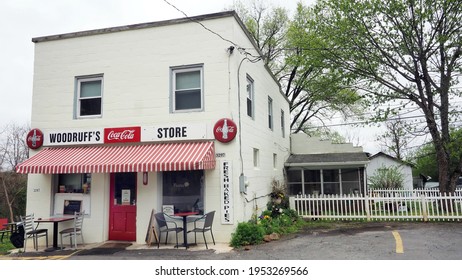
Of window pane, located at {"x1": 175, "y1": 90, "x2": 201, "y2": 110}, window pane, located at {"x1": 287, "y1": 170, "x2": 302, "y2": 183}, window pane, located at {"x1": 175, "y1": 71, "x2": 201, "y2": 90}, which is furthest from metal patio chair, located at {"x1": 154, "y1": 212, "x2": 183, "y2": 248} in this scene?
window pane, located at {"x1": 287, "y1": 170, "x2": 302, "y2": 183}

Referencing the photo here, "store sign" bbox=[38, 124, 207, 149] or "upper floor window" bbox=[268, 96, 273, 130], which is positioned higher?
"upper floor window" bbox=[268, 96, 273, 130]

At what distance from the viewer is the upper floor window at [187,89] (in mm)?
9578

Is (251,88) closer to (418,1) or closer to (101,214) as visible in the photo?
(101,214)

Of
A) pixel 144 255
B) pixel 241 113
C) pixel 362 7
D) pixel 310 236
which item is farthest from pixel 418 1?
pixel 144 255

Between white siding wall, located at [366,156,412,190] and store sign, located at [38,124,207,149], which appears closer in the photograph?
store sign, located at [38,124,207,149]

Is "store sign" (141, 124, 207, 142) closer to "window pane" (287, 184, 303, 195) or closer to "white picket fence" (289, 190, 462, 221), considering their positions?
"white picket fence" (289, 190, 462, 221)

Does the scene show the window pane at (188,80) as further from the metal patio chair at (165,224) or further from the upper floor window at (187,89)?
the metal patio chair at (165,224)

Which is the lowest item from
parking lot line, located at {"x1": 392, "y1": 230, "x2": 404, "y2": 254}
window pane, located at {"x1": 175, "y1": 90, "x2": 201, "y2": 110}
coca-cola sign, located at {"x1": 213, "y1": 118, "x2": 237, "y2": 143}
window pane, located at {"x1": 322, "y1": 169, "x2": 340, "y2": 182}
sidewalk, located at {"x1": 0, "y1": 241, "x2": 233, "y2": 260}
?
sidewalk, located at {"x1": 0, "y1": 241, "x2": 233, "y2": 260}

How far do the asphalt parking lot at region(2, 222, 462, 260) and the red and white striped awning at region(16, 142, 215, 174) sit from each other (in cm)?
211

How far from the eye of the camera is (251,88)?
11352mm

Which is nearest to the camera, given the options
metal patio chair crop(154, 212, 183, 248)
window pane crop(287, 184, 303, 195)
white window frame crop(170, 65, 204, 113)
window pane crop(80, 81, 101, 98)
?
metal patio chair crop(154, 212, 183, 248)

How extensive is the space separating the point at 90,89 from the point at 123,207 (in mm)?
3949

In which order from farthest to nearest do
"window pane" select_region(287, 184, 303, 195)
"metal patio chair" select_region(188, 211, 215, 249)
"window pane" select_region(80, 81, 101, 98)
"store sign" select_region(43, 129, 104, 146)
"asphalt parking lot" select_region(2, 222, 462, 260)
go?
"window pane" select_region(287, 184, 303, 195) → "window pane" select_region(80, 81, 101, 98) → "store sign" select_region(43, 129, 104, 146) → "metal patio chair" select_region(188, 211, 215, 249) → "asphalt parking lot" select_region(2, 222, 462, 260)

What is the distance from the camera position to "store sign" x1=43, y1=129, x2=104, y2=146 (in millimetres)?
9922
